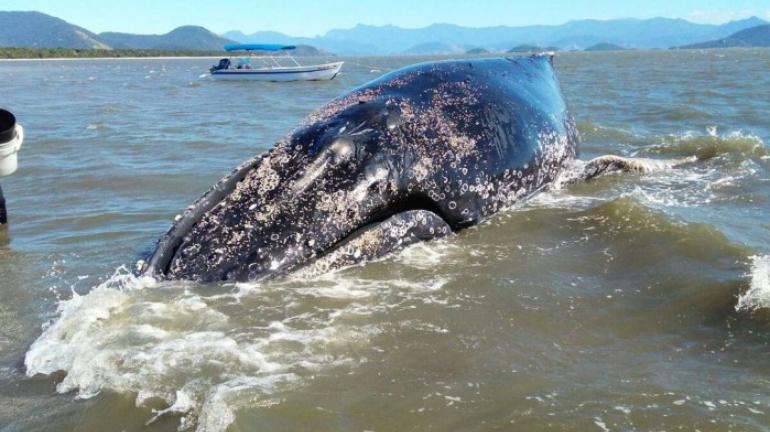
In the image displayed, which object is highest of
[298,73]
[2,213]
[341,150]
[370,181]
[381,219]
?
[298,73]

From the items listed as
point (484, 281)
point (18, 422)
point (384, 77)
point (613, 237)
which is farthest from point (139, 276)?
point (613, 237)

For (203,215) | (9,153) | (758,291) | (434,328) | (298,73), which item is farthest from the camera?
(298,73)

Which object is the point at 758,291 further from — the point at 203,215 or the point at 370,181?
the point at 203,215

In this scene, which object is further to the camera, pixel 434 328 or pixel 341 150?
pixel 341 150

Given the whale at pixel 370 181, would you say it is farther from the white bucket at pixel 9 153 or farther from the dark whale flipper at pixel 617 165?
the white bucket at pixel 9 153

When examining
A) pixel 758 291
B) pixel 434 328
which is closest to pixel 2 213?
pixel 434 328

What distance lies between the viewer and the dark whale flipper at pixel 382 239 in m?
5.48

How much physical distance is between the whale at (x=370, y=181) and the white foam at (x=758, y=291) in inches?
96.3

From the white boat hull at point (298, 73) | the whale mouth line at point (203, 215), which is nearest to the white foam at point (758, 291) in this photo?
the whale mouth line at point (203, 215)

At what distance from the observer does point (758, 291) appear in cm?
485

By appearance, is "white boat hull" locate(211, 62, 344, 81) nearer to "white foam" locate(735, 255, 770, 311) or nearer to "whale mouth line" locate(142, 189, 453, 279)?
"whale mouth line" locate(142, 189, 453, 279)

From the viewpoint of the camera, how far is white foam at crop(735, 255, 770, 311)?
4684mm

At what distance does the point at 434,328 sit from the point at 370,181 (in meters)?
1.58

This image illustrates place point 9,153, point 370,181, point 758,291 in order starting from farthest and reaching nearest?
point 9,153 → point 370,181 → point 758,291
